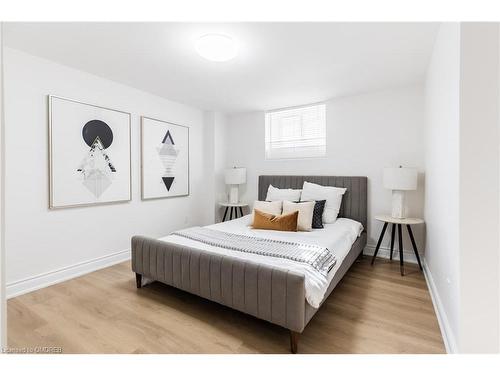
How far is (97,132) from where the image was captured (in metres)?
2.95

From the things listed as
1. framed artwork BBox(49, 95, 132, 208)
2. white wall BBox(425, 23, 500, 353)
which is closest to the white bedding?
white wall BBox(425, 23, 500, 353)

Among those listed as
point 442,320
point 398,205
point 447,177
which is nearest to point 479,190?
point 447,177


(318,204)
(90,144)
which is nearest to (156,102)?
(90,144)

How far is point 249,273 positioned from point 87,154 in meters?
2.38

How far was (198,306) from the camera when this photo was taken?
218cm

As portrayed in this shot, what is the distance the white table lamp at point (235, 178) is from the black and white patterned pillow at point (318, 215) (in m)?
1.60

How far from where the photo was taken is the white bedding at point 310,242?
67.5 inches

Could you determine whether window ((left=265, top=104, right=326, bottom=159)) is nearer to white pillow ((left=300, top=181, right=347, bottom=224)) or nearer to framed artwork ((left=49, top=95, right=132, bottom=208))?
white pillow ((left=300, top=181, right=347, bottom=224))

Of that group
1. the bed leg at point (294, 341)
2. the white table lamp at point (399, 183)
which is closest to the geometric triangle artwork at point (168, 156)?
the bed leg at point (294, 341)

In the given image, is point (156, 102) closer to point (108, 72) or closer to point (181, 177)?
point (108, 72)

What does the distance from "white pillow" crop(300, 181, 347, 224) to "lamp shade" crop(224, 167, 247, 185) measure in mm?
1209

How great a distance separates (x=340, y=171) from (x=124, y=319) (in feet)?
10.5

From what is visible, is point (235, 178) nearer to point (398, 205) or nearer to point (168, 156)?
point (168, 156)
